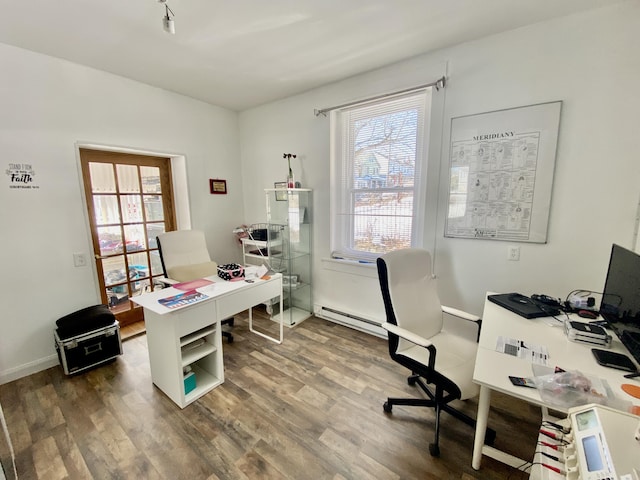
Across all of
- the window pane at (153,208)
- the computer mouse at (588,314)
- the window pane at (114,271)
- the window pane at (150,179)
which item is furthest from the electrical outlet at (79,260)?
the computer mouse at (588,314)

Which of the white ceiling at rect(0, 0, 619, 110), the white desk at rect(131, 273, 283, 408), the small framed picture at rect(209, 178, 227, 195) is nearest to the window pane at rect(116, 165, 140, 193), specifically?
the small framed picture at rect(209, 178, 227, 195)

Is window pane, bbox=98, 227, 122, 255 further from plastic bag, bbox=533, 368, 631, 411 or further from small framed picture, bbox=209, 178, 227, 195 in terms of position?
plastic bag, bbox=533, 368, 631, 411

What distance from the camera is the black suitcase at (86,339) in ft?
7.16

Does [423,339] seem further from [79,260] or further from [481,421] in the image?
[79,260]

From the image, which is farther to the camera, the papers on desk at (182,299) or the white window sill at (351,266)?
the white window sill at (351,266)

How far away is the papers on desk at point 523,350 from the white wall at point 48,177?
11.2 feet

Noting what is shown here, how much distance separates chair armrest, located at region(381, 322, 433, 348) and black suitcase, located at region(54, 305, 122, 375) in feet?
8.12

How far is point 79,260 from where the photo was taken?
2459mm

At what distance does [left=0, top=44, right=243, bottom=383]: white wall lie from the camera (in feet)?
6.88

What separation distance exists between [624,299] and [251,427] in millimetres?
2244

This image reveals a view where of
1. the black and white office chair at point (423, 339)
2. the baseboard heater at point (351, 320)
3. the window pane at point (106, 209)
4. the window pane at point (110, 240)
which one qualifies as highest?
the window pane at point (106, 209)

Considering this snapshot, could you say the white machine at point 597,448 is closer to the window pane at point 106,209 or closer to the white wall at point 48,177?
the white wall at point 48,177

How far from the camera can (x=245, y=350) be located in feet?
8.45

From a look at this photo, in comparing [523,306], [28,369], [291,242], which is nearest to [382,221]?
[291,242]
